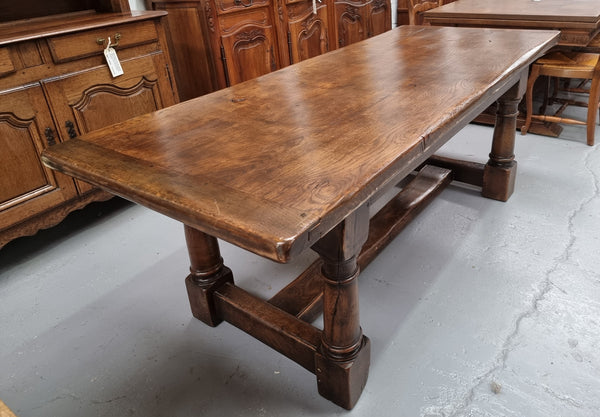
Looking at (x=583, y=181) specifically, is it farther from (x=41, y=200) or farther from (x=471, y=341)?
(x=41, y=200)

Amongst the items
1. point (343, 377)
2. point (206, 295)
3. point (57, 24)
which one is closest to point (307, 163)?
point (343, 377)

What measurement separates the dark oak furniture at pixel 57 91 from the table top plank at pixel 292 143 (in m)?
0.97

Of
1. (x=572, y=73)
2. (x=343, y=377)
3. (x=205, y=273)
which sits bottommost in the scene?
(x=343, y=377)

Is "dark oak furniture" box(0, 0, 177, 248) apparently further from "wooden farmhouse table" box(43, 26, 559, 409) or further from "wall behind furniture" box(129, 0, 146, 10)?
"wooden farmhouse table" box(43, 26, 559, 409)

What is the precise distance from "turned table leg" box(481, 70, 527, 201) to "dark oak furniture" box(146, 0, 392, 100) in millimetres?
1768

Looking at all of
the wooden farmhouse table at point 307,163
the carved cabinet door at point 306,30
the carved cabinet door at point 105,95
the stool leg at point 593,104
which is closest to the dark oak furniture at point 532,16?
the stool leg at point 593,104

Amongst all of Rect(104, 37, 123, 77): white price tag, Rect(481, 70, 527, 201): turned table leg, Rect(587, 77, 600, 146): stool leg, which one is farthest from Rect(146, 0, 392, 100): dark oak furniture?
Rect(587, 77, 600, 146): stool leg

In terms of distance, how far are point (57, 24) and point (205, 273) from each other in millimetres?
1719

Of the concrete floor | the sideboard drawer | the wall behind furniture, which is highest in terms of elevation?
the wall behind furniture

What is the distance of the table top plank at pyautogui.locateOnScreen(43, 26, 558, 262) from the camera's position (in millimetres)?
930

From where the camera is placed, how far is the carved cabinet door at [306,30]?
3.46 metres

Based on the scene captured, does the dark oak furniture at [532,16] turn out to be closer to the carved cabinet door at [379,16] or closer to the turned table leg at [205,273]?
the carved cabinet door at [379,16]

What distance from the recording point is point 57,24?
2.41 m

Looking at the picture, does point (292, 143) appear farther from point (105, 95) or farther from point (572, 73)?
point (572, 73)
